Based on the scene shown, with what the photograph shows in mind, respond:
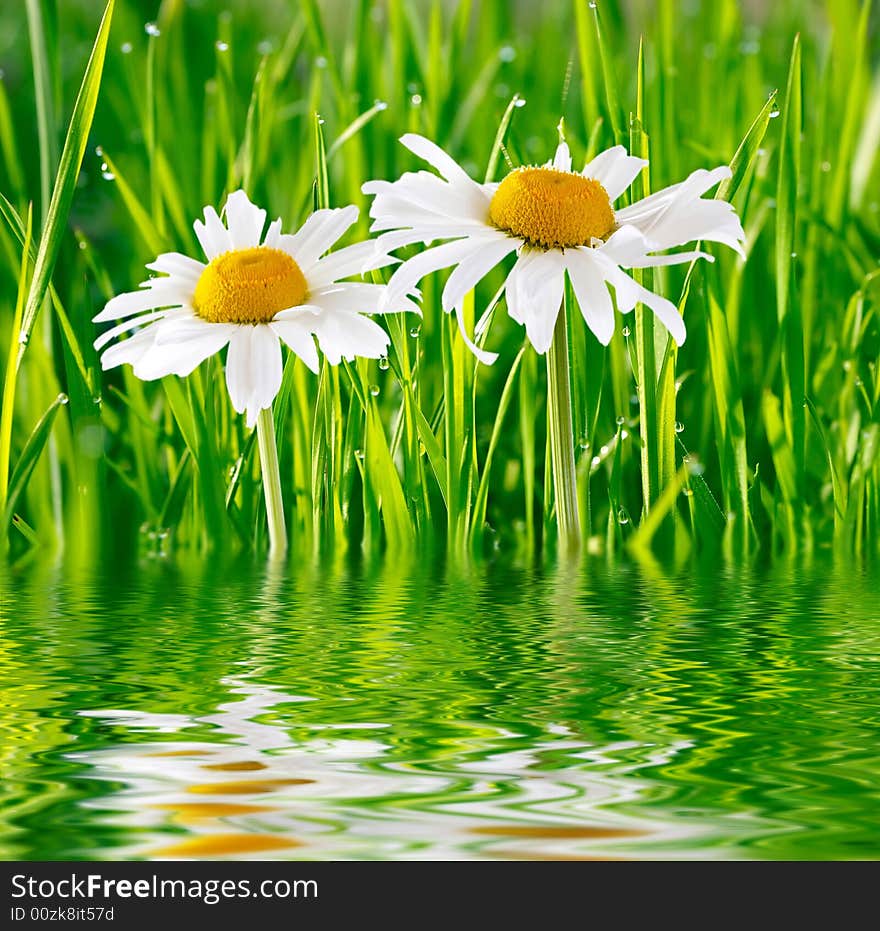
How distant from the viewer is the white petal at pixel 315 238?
2.85 ft

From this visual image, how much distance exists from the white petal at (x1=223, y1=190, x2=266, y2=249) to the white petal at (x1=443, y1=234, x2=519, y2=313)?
0.65 feet

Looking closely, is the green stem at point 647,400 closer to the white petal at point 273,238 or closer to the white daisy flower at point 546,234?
the white daisy flower at point 546,234

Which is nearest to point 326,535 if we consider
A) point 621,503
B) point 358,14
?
point 621,503

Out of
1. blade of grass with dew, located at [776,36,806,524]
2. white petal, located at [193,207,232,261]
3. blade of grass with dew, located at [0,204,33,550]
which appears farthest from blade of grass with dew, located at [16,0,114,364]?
blade of grass with dew, located at [776,36,806,524]

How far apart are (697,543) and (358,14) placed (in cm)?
87

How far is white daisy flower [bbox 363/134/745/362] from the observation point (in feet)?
2.48

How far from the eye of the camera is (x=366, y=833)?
347mm

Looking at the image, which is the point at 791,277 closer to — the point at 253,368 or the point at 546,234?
the point at 546,234

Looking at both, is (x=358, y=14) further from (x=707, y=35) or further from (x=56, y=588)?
(x=56, y=588)

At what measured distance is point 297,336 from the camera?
2.68 feet

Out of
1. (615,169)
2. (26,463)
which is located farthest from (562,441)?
(26,463)

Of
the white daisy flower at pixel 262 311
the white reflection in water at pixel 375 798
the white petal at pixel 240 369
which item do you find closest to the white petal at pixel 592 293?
the white daisy flower at pixel 262 311

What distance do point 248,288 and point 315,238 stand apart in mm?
83

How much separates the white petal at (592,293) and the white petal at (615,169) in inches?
3.6
